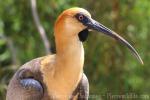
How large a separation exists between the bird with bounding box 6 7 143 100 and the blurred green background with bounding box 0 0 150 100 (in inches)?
123

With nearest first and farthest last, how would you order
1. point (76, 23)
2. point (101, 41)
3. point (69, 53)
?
point (76, 23), point (69, 53), point (101, 41)

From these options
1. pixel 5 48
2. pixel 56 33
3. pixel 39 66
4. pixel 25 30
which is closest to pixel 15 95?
pixel 39 66

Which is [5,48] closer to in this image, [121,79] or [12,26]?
[12,26]

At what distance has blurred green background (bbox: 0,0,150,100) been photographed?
9906 mm

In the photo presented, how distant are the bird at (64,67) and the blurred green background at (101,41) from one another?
3.13 meters

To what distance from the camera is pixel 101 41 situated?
32.5 feet

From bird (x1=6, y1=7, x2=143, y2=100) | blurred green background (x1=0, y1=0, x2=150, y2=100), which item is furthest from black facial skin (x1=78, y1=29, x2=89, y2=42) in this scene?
blurred green background (x1=0, y1=0, x2=150, y2=100)

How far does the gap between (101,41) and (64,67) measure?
374cm

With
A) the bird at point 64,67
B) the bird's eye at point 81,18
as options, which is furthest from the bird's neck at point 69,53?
the bird's eye at point 81,18

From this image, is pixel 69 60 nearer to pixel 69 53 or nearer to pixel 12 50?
pixel 69 53

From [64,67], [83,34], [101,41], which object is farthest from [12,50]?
[83,34]

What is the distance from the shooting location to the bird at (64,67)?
604cm

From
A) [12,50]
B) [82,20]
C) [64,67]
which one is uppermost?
[12,50]

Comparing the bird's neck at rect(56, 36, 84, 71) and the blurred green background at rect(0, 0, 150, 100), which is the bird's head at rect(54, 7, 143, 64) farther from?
the blurred green background at rect(0, 0, 150, 100)
